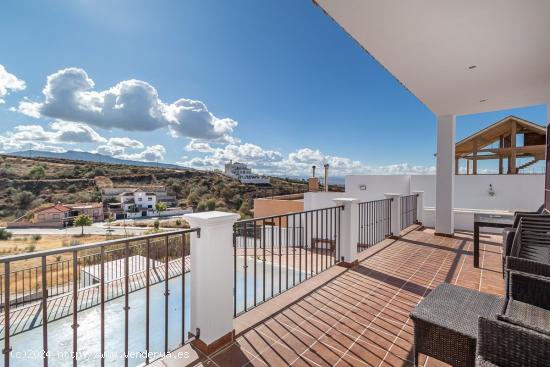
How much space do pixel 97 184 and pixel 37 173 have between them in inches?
222

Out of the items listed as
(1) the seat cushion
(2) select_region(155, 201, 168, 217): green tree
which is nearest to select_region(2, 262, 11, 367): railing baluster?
(1) the seat cushion

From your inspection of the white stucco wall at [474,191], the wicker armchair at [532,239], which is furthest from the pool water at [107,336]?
the white stucco wall at [474,191]

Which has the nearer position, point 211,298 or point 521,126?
point 211,298

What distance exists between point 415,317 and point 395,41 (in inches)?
112

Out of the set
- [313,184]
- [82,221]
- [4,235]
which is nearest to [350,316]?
[313,184]

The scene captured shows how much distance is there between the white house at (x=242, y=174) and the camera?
37.0 metres

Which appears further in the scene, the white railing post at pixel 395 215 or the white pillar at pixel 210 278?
the white railing post at pixel 395 215

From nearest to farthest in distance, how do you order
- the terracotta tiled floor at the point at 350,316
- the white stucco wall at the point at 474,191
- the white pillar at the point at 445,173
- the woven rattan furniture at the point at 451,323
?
the woven rattan furniture at the point at 451,323
the terracotta tiled floor at the point at 350,316
the white pillar at the point at 445,173
the white stucco wall at the point at 474,191

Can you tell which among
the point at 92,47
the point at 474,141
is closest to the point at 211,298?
the point at 474,141

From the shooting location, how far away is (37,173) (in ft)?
93.2

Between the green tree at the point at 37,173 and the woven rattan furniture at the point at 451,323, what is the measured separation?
121 ft

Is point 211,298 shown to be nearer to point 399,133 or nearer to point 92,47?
point 399,133

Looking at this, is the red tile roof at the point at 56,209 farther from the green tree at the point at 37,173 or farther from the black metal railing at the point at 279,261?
the black metal railing at the point at 279,261

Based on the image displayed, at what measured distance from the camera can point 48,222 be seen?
26.5m
